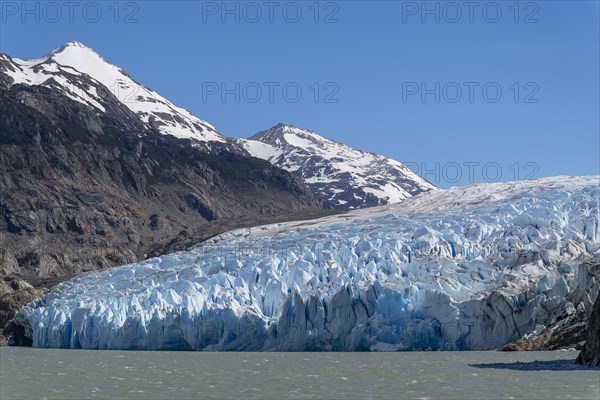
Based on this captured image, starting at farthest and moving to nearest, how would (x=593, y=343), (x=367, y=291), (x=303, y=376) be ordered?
(x=367, y=291), (x=593, y=343), (x=303, y=376)

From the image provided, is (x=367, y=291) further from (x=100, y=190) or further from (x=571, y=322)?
(x=100, y=190)

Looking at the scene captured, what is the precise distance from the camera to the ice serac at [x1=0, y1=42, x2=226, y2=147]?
6196 inches

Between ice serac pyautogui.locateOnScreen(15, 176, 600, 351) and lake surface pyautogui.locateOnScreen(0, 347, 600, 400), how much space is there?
3046 mm

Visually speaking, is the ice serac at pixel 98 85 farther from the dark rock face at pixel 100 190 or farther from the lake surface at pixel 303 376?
the lake surface at pixel 303 376

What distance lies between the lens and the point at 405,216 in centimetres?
5047

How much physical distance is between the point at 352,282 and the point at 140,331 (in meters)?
9.38

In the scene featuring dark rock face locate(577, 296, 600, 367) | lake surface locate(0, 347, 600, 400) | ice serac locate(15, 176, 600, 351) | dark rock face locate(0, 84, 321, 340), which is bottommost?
lake surface locate(0, 347, 600, 400)

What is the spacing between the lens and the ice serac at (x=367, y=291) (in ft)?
124

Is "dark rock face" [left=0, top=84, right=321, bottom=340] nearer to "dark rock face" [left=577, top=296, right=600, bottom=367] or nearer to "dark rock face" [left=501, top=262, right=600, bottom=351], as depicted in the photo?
"dark rock face" [left=501, top=262, right=600, bottom=351]

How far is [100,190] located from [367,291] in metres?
80.6

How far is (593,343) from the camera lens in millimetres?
25719

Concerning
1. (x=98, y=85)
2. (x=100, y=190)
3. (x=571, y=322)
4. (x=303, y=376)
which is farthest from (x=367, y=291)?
(x=98, y=85)

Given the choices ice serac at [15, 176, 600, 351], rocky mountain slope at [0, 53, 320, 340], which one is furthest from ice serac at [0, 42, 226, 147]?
ice serac at [15, 176, 600, 351]

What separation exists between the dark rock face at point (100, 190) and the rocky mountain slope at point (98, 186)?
15 centimetres
